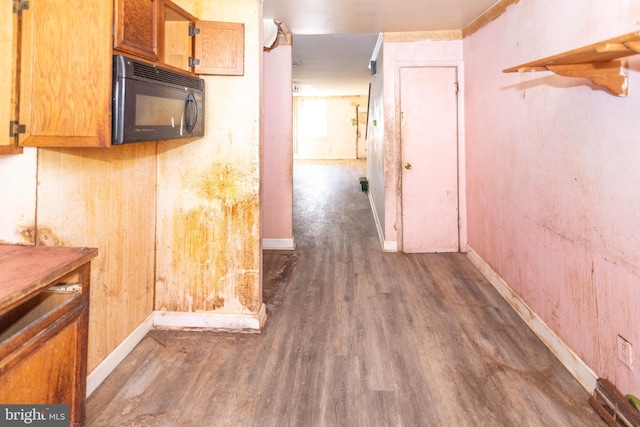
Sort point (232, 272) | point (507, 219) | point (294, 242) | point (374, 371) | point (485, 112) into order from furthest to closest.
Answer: point (294, 242) → point (485, 112) → point (507, 219) → point (232, 272) → point (374, 371)

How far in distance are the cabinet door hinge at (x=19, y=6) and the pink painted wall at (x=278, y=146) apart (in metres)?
2.97

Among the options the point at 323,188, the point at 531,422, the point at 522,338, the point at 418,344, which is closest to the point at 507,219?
the point at 522,338

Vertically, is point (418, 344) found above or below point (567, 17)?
below

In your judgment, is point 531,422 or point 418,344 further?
point 418,344

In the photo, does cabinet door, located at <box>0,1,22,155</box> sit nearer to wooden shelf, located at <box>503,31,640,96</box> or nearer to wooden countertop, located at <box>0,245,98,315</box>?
wooden countertop, located at <box>0,245,98,315</box>

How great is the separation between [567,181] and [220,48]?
84.2 inches

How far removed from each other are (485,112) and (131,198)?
2.98 metres

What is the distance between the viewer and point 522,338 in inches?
95.4

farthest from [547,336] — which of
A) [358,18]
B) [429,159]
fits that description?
[358,18]

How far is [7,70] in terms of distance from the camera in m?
1.42

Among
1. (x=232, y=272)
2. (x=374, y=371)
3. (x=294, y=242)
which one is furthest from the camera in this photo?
(x=294, y=242)

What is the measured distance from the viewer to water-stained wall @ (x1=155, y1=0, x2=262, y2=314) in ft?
8.00

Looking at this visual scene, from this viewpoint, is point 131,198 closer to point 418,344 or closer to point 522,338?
point 418,344

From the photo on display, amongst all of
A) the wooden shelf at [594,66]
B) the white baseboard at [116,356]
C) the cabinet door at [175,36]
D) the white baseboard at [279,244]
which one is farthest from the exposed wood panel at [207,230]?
the white baseboard at [279,244]
